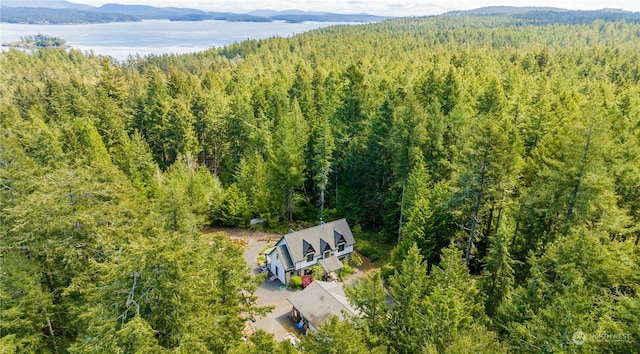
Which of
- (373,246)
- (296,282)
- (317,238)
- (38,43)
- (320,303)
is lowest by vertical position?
(296,282)

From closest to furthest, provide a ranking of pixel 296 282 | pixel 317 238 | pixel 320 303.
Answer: pixel 320 303
pixel 296 282
pixel 317 238

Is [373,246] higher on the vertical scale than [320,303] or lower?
lower

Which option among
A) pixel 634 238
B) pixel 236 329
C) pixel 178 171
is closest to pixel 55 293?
pixel 236 329

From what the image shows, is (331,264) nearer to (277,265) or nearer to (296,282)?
(296,282)

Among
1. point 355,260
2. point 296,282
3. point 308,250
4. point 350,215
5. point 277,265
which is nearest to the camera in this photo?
point 296,282

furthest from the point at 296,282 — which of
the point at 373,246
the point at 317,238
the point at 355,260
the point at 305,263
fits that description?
the point at 373,246

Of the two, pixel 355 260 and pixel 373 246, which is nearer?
pixel 355 260
